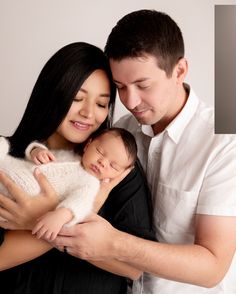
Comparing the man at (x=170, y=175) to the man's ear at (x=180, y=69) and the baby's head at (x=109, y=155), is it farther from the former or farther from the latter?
the baby's head at (x=109, y=155)

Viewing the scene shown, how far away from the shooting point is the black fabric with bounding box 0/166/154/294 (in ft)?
3.82

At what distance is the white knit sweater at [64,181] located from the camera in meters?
1.06

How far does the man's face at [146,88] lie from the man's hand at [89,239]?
379 mm

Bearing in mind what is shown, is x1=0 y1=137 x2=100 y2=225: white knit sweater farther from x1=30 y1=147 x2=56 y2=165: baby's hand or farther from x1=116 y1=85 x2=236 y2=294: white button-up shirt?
x1=116 y1=85 x2=236 y2=294: white button-up shirt

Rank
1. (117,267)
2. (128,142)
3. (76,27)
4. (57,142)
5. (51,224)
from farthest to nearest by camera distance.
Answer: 1. (76,27)
2. (57,142)
3. (128,142)
4. (117,267)
5. (51,224)

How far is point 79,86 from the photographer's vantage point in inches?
48.0

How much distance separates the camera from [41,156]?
118 cm

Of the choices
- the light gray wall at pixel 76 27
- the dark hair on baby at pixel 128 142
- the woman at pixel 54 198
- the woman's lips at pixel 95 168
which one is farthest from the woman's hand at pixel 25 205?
the light gray wall at pixel 76 27

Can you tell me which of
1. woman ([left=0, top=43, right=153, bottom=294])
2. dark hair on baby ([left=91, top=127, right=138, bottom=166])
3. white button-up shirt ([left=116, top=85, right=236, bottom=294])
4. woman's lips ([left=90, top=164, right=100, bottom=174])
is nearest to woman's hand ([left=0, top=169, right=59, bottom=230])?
woman ([left=0, top=43, right=153, bottom=294])

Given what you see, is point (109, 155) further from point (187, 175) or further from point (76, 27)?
point (76, 27)

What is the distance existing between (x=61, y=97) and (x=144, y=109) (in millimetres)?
243

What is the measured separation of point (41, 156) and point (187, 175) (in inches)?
15.9

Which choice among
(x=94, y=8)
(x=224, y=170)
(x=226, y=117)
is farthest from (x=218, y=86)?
(x=94, y=8)

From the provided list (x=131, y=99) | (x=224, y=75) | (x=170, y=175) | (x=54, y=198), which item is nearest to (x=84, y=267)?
(x=54, y=198)
